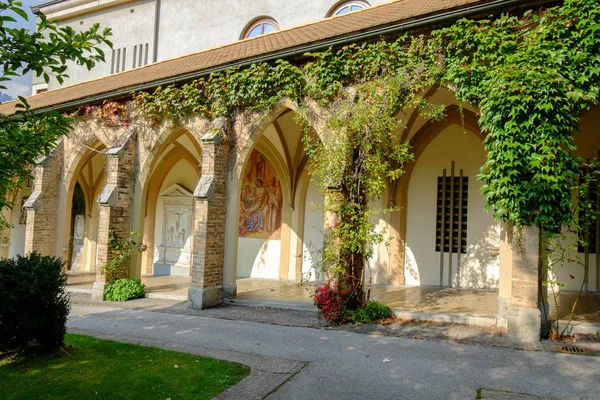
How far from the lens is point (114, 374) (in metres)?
5.49

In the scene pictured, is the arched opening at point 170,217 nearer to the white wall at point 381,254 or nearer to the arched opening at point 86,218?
the arched opening at point 86,218

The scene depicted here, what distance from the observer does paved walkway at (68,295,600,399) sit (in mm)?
5039

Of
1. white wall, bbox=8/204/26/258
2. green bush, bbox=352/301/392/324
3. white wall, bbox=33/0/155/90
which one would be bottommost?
green bush, bbox=352/301/392/324

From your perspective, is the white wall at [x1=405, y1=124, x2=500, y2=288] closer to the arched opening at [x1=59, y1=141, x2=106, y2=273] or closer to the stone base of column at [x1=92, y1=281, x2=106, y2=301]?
the stone base of column at [x1=92, y1=281, x2=106, y2=301]

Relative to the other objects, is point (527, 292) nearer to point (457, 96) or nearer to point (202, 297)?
point (457, 96)

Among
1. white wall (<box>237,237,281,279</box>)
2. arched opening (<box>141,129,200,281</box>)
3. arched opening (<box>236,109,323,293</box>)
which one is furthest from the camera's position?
arched opening (<box>141,129,200,281</box>)

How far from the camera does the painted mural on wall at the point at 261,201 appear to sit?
15078 mm

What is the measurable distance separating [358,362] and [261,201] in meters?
9.81

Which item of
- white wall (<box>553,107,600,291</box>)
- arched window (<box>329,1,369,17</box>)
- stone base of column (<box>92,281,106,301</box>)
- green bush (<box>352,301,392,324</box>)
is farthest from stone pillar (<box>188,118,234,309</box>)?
white wall (<box>553,107,600,291</box>)

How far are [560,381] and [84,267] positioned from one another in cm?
1753

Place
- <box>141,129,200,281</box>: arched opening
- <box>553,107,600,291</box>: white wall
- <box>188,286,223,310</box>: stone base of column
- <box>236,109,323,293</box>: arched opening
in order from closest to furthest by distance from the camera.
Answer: <box>188,286,223,310</box>: stone base of column → <box>553,107,600,291</box>: white wall → <box>236,109,323,293</box>: arched opening → <box>141,129,200,281</box>: arched opening

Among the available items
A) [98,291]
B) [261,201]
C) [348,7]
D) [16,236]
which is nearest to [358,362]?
[98,291]

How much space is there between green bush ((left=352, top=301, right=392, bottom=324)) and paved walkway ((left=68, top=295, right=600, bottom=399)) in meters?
0.39

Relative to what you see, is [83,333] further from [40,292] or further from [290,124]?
[290,124]
